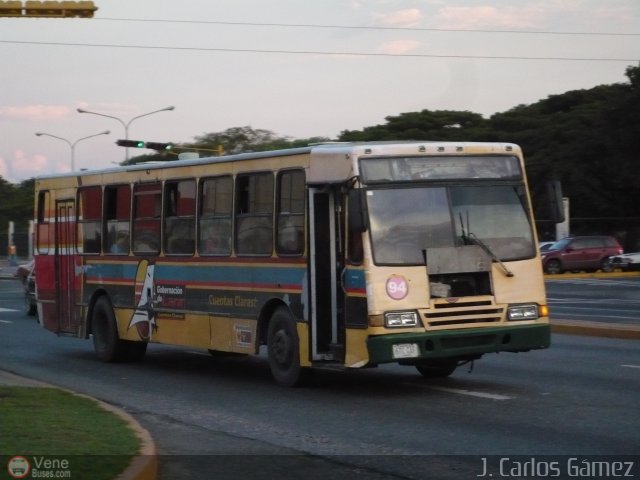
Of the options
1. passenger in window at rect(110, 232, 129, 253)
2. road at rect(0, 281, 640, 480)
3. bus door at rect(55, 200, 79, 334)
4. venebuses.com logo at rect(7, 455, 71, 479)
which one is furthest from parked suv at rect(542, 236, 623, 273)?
venebuses.com logo at rect(7, 455, 71, 479)

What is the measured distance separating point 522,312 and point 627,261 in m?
37.7

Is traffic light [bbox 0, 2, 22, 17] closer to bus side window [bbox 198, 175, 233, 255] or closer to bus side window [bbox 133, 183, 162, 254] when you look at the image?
bus side window [bbox 133, 183, 162, 254]

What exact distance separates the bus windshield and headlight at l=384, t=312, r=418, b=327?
0.56 meters

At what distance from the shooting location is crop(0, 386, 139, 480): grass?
8.09 m

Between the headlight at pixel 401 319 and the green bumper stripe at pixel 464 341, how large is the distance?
112mm

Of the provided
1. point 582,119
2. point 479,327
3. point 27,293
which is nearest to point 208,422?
point 479,327

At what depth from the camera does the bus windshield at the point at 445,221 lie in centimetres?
1248

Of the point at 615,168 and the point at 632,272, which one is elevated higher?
the point at 615,168

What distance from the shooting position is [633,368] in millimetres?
14547

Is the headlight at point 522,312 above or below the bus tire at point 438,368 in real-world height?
above

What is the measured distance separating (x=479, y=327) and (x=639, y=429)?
2.84 m

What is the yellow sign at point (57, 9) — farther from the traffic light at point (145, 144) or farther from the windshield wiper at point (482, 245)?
the traffic light at point (145, 144)

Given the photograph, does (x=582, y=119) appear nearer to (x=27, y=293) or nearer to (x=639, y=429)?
(x=27, y=293)

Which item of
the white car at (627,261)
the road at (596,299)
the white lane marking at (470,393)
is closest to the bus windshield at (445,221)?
the white lane marking at (470,393)
